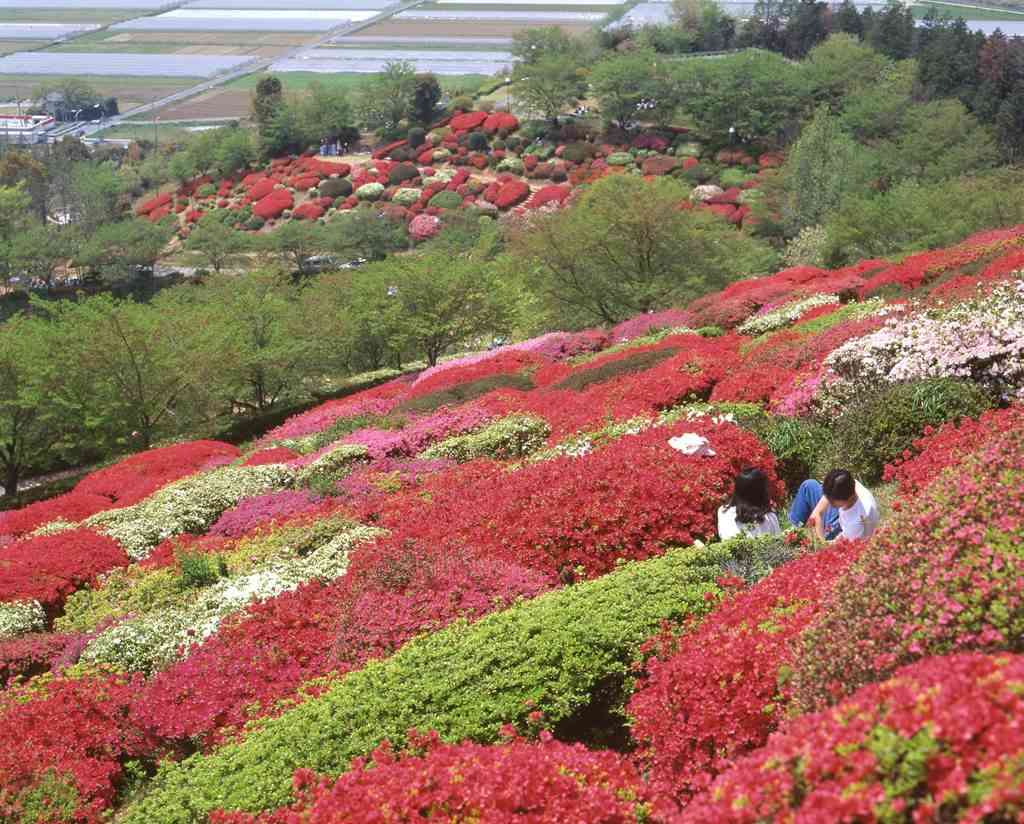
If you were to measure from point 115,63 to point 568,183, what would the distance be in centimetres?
9683

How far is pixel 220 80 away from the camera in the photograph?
5281 inches

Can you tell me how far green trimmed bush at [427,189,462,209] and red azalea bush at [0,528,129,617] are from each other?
62.7m

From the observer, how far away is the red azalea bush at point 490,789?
5699 millimetres

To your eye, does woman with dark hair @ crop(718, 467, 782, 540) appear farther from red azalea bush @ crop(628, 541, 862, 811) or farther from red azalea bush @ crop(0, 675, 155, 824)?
red azalea bush @ crop(0, 675, 155, 824)

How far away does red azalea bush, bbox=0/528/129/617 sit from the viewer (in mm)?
14250

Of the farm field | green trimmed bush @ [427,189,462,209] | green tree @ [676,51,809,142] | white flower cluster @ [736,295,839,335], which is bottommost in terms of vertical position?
green trimmed bush @ [427,189,462,209]

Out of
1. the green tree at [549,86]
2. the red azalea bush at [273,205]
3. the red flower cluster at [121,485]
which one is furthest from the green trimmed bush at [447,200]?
the red flower cluster at [121,485]

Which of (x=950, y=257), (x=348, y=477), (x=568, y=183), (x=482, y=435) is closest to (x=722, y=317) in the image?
(x=950, y=257)

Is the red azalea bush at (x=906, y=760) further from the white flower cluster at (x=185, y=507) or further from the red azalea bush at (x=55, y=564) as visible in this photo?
the white flower cluster at (x=185, y=507)

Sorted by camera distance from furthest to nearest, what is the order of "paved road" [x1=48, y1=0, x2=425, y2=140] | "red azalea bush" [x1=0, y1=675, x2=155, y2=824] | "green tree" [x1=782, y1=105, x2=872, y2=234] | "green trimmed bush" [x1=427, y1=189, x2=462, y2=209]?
"paved road" [x1=48, y1=0, x2=425, y2=140] → "green trimmed bush" [x1=427, y1=189, x2=462, y2=209] → "green tree" [x1=782, y1=105, x2=872, y2=234] → "red azalea bush" [x1=0, y1=675, x2=155, y2=824]

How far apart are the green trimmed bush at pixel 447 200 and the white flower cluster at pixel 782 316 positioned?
5529 centimetres

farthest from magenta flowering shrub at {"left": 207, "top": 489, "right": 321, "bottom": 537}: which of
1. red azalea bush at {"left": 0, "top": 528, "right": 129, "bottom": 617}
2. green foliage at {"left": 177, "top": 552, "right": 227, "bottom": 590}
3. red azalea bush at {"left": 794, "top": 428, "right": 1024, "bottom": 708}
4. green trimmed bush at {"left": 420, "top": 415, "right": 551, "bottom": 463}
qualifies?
red azalea bush at {"left": 794, "top": 428, "right": 1024, "bottom": 708}

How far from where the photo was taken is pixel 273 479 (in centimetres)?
1783

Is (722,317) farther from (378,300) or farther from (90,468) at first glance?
(90,468)
